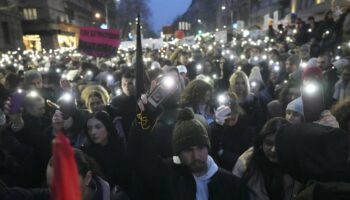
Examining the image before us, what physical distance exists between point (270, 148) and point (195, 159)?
781mm

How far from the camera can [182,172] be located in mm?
3008

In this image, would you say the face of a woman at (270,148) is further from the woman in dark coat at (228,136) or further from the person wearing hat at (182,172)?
the woman in dark coat at (228,136)

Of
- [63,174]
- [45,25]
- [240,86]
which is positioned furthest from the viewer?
[45,25]

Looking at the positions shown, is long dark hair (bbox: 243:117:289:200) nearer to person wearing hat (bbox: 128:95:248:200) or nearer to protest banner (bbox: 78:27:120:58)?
person wearing hat (bbox: 128:95:248:200)

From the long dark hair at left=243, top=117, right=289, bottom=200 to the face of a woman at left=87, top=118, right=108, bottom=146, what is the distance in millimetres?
1565

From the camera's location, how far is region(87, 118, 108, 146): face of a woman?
408cm

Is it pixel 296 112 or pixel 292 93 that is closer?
pixel 296 112

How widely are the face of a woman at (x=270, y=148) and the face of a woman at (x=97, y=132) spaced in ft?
5.49

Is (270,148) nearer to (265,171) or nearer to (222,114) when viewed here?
(265,171)

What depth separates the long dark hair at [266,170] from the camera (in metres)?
3.14

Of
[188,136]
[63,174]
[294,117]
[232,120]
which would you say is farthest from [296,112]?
[63,174]

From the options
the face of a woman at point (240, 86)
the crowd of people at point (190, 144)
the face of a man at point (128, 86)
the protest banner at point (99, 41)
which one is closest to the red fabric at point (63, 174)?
the crowd of people at point (190, 144)

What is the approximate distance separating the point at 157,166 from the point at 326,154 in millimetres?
1488

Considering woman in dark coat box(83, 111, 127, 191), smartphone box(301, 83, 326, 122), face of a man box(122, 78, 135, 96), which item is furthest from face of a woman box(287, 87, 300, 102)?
smartphone box(301, 83, 326, 122)
